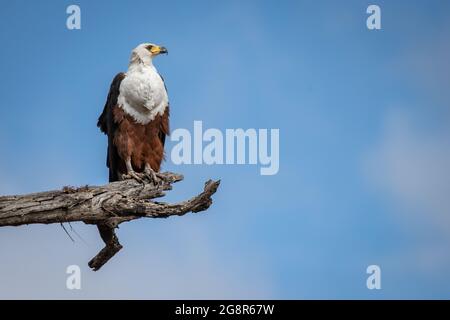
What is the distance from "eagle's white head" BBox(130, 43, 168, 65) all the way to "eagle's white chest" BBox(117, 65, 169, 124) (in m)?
0.13

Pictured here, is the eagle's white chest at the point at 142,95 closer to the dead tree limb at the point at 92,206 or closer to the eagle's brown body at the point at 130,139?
the eagle's brown body at the point at 130,139

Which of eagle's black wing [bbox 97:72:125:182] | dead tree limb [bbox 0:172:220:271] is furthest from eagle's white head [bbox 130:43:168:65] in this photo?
dead tree limb [bbox 0:172:220:271]

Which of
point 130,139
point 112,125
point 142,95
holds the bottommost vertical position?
point 130,139

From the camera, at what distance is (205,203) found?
8.73m

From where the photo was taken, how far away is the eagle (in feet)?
33.8

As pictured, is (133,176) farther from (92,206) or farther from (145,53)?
(145,53)

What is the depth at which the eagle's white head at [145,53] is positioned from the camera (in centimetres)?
1058

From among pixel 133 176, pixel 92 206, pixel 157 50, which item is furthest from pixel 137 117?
pixel 92 206

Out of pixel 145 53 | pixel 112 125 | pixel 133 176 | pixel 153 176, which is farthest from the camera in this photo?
pixel 145 53

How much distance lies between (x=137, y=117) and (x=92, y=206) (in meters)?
2.06

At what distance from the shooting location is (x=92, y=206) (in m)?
8.58

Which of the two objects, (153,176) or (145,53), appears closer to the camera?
(153,176)
